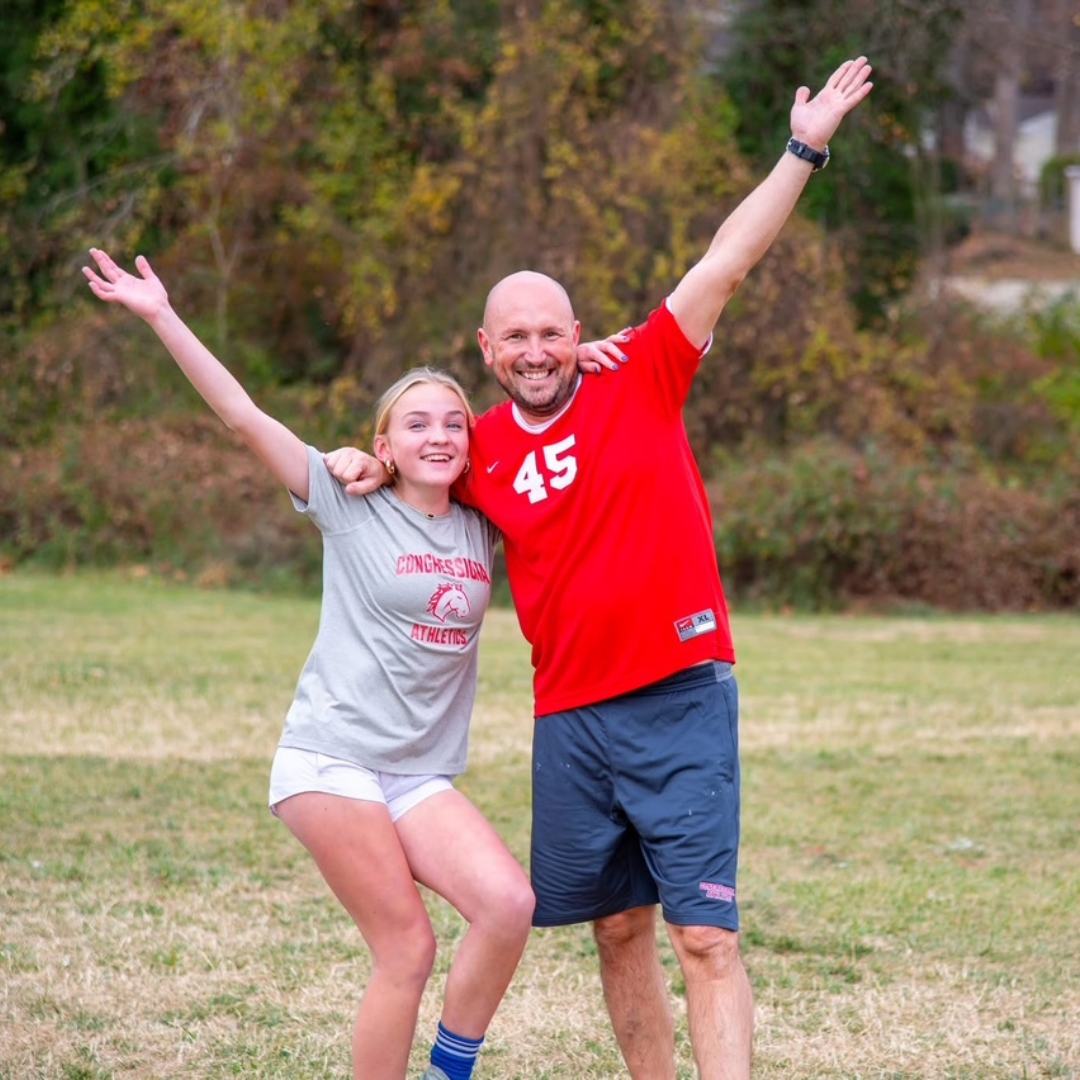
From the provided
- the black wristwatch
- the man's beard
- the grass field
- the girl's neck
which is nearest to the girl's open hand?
the girl's neck

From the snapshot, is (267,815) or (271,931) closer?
(271,931)

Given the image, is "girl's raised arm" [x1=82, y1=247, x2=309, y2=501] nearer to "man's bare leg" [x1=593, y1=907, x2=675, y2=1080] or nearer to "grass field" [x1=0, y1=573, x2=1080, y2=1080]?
"man's bare leg" [x1=593, y1=907, x2=675, y2=1080]

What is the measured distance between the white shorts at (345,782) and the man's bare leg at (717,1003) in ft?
2.26

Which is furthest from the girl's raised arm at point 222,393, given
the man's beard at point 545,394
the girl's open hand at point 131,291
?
the man's beard at point 545,394

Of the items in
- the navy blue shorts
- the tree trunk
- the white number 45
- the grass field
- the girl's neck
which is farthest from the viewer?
the tree trunk

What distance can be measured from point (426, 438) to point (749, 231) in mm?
914

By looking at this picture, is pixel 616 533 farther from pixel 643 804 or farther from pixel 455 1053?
pixel 455 1053

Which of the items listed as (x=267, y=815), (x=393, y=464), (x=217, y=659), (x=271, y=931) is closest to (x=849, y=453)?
(x=217, y=659)

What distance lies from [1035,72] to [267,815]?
111ft

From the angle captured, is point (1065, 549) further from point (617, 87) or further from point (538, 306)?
point (538, 306)

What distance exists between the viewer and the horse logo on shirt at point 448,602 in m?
4.03

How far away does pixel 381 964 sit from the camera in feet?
12.9

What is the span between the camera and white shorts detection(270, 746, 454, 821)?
391cm

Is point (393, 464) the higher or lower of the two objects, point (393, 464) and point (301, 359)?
the lower
